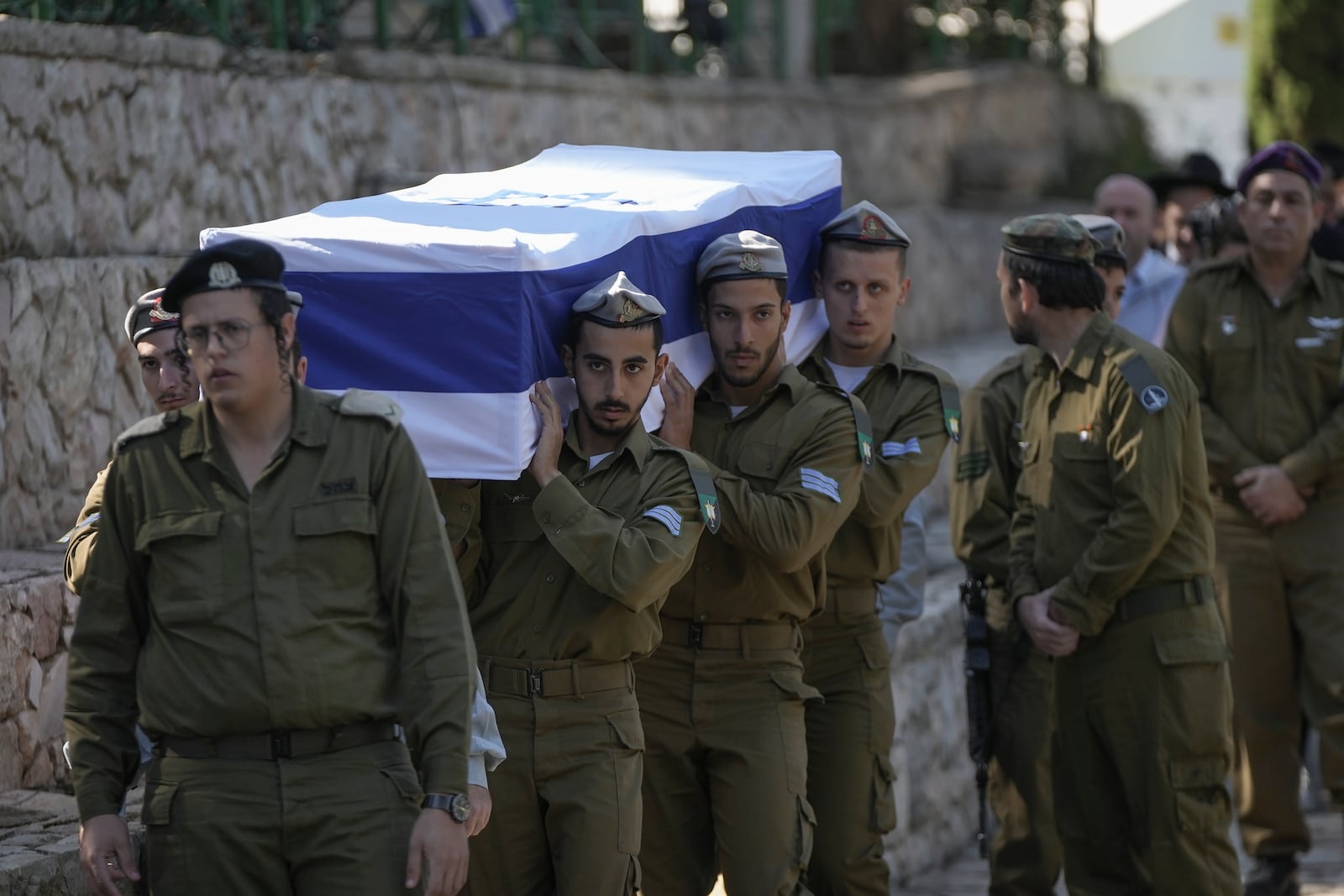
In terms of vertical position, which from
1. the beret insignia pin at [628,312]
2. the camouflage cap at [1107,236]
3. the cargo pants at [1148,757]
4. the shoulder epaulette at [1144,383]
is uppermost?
the camouflage cap at [1107,236]

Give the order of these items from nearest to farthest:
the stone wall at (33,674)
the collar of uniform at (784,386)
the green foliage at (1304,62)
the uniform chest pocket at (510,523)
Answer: the uniform chest pocket at (510,523) < the stone wall at (33,674) < the collar of uniform at (784,386) < the green foliage at (1304,62)

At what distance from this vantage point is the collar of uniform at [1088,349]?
16.4 ft

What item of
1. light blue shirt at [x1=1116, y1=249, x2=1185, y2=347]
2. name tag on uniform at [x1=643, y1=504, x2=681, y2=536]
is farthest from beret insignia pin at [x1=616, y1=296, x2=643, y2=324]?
light blue shirt at [x1=1116, y1=249, x2=1185, y2=347]

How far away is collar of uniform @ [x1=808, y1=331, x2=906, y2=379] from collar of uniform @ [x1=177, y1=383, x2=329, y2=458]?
1946mm

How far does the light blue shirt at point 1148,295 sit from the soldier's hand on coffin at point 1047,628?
2.15 m

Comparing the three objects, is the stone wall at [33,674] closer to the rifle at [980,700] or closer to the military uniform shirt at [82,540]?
the military uniform shirt at [82,540]

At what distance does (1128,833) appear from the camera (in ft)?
16.6

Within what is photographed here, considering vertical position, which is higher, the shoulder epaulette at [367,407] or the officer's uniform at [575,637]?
the shoulder epaulette at [367,407]

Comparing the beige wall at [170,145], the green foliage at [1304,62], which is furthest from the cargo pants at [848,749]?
the green foliage at [1304,62]

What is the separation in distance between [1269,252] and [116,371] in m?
3.62

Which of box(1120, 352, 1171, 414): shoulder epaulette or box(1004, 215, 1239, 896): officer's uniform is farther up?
box(1120, 352, 1171, 414): shoulder epaulette

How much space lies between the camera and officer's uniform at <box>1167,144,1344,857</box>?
236 inches

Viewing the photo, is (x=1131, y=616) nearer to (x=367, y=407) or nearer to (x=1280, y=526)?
(x=1280, y=526)

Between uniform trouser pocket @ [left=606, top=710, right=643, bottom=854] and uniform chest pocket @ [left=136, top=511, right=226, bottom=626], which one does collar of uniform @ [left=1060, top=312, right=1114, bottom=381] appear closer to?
uniform trouser pocket @ [left=606, top=710, right=643, bottom=854]
